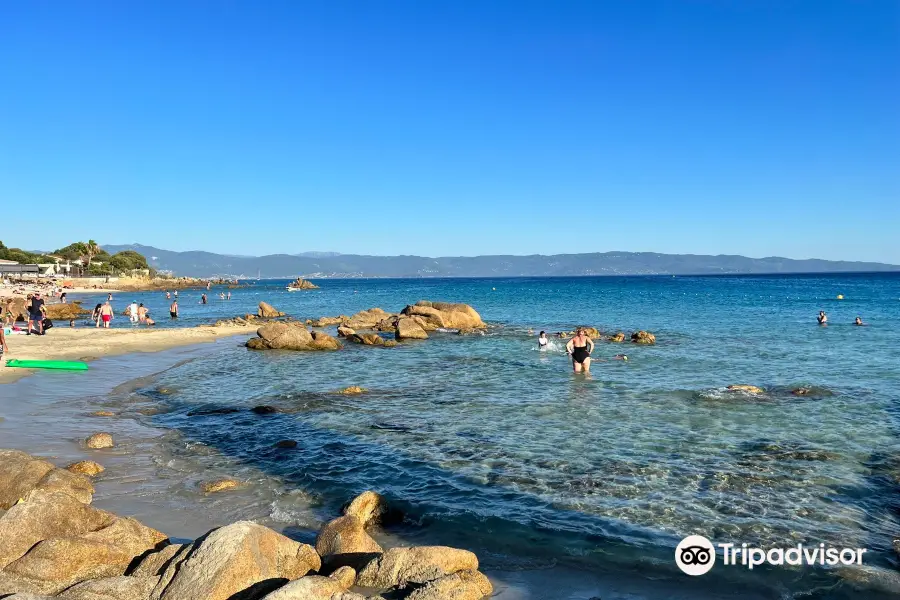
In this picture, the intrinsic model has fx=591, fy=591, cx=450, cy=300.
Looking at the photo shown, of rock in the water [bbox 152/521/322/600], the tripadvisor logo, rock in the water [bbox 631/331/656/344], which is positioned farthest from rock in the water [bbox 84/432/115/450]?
rock in the water [bbox 631/331/656/344]

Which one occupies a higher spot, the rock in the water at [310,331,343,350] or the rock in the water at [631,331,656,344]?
the rock in the water at [631,331,656,344]

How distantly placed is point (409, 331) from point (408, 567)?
1091 inches

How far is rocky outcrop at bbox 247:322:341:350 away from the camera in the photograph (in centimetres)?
2952

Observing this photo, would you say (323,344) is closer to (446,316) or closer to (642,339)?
(446,316)

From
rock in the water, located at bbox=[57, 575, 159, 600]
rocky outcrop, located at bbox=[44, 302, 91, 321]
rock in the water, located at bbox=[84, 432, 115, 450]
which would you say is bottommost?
A: rocky outcrop, located at bbox=[44, 302, 91, 321]

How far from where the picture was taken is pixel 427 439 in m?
13.2

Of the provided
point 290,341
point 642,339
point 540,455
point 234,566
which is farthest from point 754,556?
point 290,341

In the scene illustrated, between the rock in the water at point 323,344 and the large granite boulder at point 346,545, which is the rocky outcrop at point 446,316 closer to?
the rock in the water at point 323,344

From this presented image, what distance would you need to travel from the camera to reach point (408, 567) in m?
6.44

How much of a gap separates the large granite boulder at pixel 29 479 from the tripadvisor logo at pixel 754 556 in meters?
8.55

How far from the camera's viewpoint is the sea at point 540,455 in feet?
25.6

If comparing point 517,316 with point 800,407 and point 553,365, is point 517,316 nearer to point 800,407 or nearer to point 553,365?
point 553,365

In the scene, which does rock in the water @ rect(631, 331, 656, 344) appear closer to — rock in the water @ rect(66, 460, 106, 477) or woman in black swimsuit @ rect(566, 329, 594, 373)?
woman in black swimsuit @ rect(566, 329, 594, 373)

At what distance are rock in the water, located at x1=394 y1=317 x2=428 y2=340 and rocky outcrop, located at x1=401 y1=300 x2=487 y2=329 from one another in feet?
14.2
